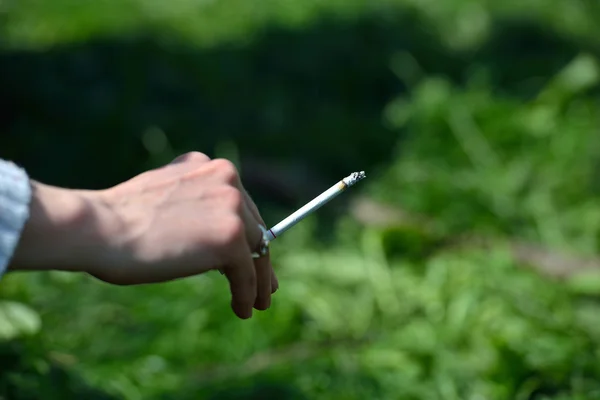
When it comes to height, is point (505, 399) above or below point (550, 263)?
below

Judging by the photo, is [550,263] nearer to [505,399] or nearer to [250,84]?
[505,399]

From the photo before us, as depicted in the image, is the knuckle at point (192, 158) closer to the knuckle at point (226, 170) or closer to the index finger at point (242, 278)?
the knuckle at point (226, 170)

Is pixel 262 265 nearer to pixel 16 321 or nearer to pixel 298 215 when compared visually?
pixel 298 215

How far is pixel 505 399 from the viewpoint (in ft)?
7.75

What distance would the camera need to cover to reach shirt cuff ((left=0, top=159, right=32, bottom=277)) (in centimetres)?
123

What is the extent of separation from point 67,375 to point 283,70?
2434 millimetres

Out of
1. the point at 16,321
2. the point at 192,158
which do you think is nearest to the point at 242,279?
the point at 192,158

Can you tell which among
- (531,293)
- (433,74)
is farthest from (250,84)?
(531,293)

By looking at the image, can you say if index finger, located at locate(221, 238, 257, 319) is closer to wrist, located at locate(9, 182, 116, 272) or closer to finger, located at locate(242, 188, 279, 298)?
finger, located at locate(242, 188, 279, 298)

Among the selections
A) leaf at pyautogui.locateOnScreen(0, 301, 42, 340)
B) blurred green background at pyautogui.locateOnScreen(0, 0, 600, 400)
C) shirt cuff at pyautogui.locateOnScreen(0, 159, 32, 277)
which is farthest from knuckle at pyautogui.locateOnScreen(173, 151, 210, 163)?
leaf at pyautogui.locateOnScreen(0, 301, 42, 340)

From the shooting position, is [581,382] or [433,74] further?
[433,74]

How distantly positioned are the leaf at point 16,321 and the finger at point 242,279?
1.08 metres

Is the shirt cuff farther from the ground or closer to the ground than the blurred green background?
closer to the ground

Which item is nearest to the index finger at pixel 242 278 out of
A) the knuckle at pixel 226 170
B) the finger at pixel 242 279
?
the finger at pixel 242 279
